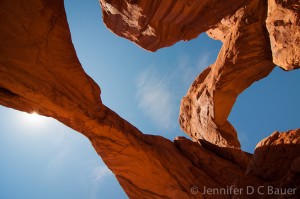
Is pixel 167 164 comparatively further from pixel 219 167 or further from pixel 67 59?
pixel 67 59

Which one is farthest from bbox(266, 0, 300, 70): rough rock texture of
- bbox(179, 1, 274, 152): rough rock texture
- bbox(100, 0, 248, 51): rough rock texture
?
bbox(179, 1, 274, 152): rough rock texture

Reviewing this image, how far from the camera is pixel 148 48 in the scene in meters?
13.1

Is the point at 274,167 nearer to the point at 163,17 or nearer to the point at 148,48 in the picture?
the point at 163,17

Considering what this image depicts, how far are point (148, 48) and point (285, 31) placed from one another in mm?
6028

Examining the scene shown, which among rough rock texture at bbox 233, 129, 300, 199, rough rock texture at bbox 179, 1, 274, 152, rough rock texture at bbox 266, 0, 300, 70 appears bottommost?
rough rock texture at bbox 233, 129, 300, 199

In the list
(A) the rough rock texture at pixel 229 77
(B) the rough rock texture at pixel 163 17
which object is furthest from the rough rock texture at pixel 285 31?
(A) the rough rock texture at pixel 229 77

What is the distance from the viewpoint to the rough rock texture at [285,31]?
9.88 meters

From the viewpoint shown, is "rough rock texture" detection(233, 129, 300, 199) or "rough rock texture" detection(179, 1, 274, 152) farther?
"rough rock texture" detection(179, 1, 274, 152)

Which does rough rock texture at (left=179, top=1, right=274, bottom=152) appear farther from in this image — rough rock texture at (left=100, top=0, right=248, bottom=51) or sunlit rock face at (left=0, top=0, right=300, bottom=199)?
rough rock texture at (left=100, top=0, right=248, bottom=51)

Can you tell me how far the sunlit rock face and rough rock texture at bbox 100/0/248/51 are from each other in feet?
0.14

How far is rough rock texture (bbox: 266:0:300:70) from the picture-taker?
32.4 ft

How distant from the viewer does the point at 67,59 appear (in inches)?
416

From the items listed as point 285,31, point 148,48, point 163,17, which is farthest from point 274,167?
point 148,48

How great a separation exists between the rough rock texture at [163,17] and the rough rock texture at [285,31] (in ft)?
4.68
